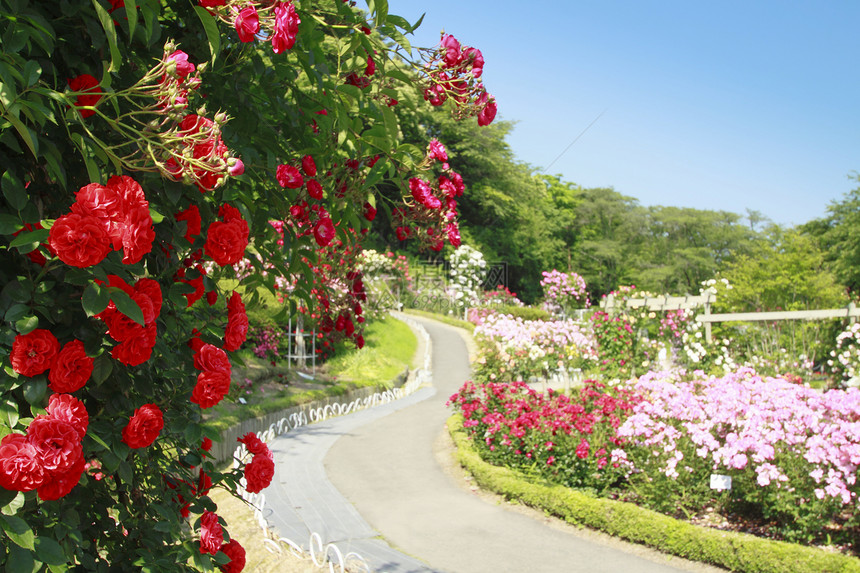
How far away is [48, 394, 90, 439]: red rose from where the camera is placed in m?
1.24

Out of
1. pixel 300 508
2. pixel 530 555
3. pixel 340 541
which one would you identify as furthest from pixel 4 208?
pixel 300 508

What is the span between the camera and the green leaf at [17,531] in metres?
1.19

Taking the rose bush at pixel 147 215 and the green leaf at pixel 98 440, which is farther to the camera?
the green leaf at pixel 98 440

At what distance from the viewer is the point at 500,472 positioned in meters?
7.94

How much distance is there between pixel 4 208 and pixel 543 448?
708 cm

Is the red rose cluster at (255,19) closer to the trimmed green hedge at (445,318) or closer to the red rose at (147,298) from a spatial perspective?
the red rose at (147,298)

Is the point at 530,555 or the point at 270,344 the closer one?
the point at 530,555

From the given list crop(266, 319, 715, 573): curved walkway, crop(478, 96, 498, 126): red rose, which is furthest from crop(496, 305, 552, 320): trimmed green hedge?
crop(478, 96, 498, 126): red rose

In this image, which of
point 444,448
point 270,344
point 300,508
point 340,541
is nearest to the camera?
point 340,541

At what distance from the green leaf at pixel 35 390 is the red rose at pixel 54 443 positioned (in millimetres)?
82

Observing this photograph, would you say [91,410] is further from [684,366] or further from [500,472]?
[684,366]

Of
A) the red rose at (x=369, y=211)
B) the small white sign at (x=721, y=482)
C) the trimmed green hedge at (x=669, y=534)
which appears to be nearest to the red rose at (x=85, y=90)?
the red rose at (x=369, y=211)

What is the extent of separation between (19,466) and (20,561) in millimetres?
192

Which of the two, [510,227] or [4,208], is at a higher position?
[510,227]
